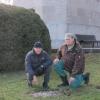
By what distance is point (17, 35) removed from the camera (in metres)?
12.4

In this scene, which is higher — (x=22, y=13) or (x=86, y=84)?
(x=22, y=13)

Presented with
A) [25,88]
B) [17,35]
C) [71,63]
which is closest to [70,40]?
[71,63]

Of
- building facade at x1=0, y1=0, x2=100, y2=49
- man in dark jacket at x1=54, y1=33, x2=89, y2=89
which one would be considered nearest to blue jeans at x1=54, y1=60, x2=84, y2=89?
man in dark jacket at x1=54, y1=33, x2=89, y2=89

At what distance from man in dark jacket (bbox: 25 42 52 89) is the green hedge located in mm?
2484

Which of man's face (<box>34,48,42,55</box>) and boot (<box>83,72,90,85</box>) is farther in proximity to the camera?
boot (<box>83,72,90,85</box>)

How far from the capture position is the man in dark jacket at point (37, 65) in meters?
9.64

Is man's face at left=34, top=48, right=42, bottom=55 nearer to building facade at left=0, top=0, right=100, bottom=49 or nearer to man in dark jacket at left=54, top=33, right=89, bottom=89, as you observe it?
man in dark jacket at left=54, top=33, right=89, bottom=89

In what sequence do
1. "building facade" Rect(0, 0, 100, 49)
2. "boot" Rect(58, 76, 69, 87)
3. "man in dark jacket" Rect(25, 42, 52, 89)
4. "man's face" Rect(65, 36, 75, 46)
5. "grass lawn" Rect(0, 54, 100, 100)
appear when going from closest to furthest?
1. "grass lawn" Rect(0, 54, 100, 100)
2. "man's face" Rect(65, 36, 75, 46)
3. "man in dark jacket" Rect(25, 42, 52, 89)
4. "boot" Rect(58, 76, 69, 87)
5. "building facade" Rect(0, 0, 100, 49)

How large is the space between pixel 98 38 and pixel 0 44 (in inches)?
327

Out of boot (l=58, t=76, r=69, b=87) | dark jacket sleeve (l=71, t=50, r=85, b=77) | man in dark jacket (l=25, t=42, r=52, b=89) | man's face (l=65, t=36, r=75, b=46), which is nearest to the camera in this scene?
dark jacket sleeve (l=71, t=50, r=85, b=77)

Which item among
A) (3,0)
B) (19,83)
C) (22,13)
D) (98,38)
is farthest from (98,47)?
(19,83)

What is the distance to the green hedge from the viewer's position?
12.2 m

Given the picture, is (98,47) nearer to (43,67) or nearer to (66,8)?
(66,8)

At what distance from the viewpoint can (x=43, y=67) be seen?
9719 millimetres
